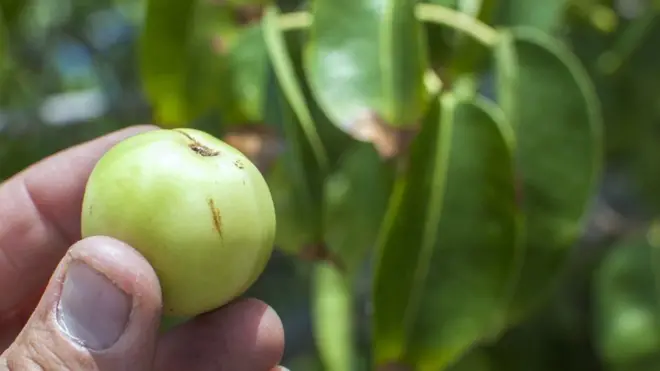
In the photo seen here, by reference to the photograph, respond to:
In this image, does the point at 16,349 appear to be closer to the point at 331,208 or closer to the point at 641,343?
the point at 331,208

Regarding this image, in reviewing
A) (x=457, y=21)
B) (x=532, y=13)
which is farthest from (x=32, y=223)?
(x=532, y=13)

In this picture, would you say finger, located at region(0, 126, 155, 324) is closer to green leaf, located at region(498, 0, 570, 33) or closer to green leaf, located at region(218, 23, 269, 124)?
green leaf, located at region(218, 23, 269, 124)

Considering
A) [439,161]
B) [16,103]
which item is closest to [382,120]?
[439,161]

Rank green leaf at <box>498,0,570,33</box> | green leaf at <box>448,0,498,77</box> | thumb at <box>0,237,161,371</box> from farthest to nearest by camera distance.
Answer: green leaf at <box>498,0,570,33</box>
green leaf at <box>448,0,498,77</box>
thumb at <box>0,237,161,371</box>

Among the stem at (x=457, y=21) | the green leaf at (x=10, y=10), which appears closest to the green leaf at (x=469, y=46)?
the stem at (x=457, y=21)

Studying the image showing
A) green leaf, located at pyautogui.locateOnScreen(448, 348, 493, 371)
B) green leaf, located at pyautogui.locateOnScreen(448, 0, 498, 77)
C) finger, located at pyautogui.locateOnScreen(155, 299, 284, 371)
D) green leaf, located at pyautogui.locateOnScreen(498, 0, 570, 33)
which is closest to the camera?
finger, located at pyautogui.locateOnScreen(155, 299, 284, 371)

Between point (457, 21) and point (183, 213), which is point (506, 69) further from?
point (183, 213)

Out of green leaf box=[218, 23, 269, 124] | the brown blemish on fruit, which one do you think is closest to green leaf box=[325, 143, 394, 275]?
green leaf box=[218, 23, 269, 124]
